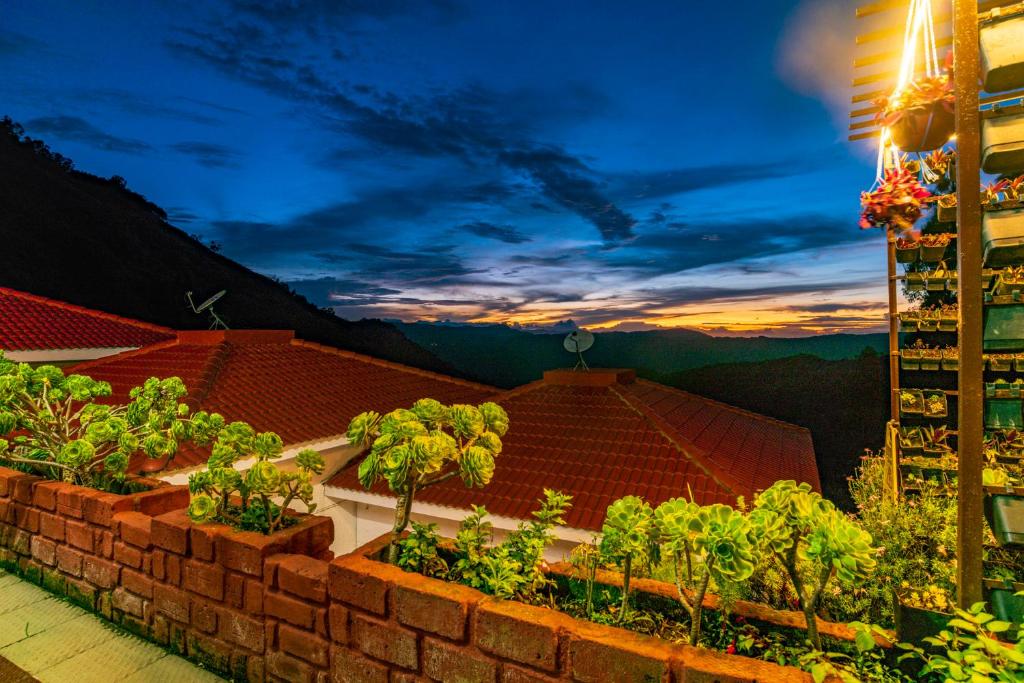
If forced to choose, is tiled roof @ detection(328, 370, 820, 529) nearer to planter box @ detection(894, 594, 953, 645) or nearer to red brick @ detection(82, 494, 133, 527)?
planter box @ detection(894, 594, 953, 645)

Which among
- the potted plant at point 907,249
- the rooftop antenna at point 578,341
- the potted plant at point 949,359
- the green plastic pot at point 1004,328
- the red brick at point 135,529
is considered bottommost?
the red brick at point 135,529

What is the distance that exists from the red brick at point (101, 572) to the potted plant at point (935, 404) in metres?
5.53

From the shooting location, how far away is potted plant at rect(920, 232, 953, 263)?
329 centimetres

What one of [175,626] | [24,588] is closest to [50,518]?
[24,588]

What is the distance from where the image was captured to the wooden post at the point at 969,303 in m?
2.13

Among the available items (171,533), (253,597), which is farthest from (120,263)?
(253,597)

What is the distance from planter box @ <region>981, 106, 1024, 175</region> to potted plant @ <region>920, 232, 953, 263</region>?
1265mm

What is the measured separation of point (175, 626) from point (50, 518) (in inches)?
57.1

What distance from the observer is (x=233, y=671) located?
2568 millimetres

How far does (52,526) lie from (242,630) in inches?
77.1

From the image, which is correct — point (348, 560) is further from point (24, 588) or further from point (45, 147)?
point (45, 147)

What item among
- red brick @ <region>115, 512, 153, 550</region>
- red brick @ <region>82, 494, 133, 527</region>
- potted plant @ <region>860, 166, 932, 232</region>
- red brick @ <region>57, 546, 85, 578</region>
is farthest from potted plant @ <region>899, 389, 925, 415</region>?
red brick @ <region>57, 546, 85, 578</region>

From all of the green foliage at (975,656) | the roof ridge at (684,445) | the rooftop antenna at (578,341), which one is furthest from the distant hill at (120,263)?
the green foliage at (975,656)

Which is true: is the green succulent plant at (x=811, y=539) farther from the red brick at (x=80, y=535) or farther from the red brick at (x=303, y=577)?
the red brick at (x=80, y=535)
